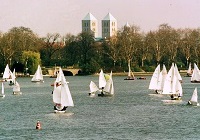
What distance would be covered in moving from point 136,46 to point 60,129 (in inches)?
4129

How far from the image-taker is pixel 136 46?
151750mm

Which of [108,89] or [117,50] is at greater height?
[117,50]

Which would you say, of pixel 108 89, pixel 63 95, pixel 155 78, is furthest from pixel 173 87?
pixel 63 95

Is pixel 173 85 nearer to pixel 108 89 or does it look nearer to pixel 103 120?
pixel 108 89

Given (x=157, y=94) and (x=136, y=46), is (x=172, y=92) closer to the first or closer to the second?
(x=157, y=94)

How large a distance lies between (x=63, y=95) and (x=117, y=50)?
96.3 metres

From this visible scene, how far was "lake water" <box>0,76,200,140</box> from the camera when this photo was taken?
44.9m

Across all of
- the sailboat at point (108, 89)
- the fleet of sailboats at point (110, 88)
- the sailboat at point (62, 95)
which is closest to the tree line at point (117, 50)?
the fleet of sailboats at point (110, 88)

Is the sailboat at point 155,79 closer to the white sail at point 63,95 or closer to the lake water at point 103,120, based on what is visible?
the lake water at point 103,120

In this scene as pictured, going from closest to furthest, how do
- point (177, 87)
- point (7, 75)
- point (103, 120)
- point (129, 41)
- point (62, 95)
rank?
point (103, 120), point (62, 95), point (177, 87), point (7, 75), point (129, 41)

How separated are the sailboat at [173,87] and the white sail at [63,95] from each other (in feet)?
58.2

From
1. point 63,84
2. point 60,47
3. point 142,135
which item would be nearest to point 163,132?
point 142,135

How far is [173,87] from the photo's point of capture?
234 ft

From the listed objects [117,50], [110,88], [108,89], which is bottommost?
[108,89]
